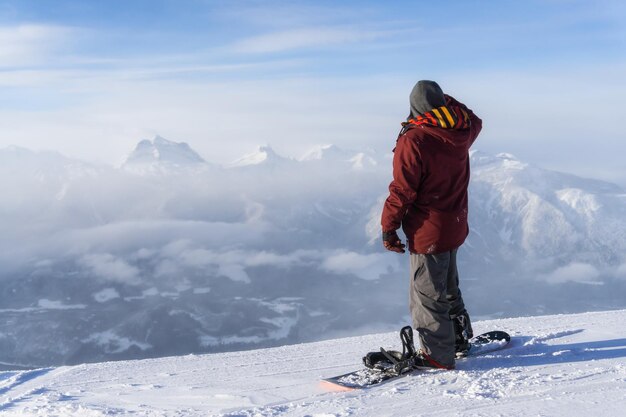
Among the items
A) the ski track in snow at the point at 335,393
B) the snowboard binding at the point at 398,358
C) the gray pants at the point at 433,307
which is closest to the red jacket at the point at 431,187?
the gray pants at the point at 433,307

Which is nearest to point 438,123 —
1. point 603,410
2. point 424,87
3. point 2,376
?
point 424,87

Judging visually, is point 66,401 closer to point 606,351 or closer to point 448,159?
point 448,159

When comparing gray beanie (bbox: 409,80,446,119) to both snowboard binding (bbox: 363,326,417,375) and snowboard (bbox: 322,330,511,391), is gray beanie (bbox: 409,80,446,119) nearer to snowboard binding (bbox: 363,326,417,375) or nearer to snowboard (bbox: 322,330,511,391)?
snowboard binding (bbox: 363,326,417,375)

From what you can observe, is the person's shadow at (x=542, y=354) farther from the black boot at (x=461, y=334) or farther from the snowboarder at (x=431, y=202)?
the snowboarder at (x=431, y=202)

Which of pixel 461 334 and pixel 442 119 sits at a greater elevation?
pixel 442 119

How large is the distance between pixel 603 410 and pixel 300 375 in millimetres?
3166

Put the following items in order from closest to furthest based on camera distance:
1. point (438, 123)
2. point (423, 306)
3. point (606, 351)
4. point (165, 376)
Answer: point (438, 123)
point (423, 306)
point (606, 351)
point (165, 376)

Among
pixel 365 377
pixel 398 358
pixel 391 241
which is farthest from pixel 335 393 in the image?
pixel 391 241

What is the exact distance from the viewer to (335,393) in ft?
18.6

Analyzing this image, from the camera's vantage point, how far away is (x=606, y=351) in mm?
6621

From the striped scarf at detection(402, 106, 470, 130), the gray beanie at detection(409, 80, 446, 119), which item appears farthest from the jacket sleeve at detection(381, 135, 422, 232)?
the gray beanie at detection(409, 80, 446, 119)

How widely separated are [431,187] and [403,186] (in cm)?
36

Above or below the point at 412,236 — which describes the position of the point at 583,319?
below

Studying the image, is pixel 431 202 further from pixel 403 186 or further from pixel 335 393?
pixel 335 393
